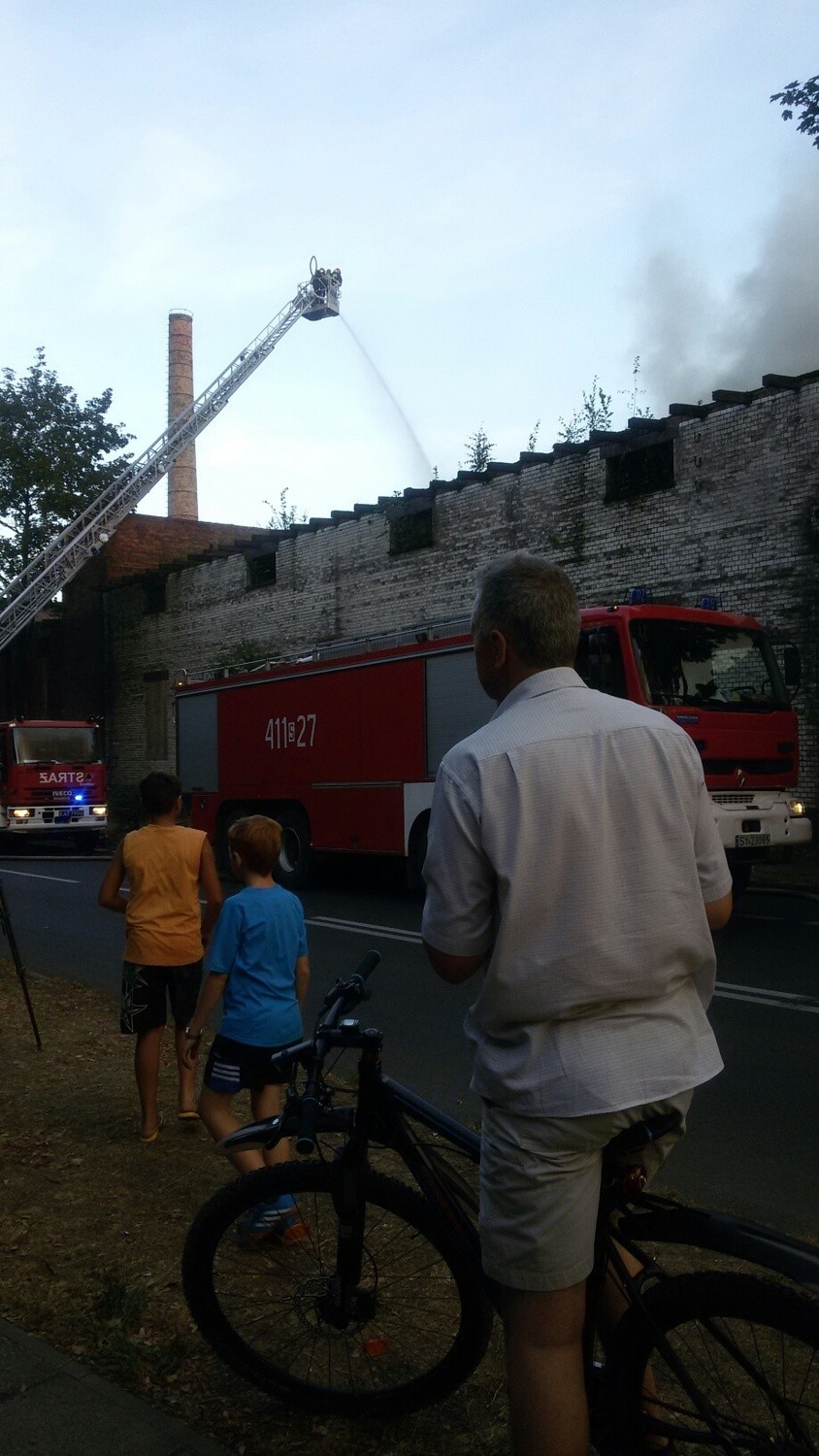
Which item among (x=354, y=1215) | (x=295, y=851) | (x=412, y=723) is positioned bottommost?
(x=295, y=851)

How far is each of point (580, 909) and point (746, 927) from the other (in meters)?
9.64

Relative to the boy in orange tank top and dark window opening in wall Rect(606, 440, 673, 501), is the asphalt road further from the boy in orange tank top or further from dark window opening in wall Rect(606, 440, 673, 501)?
dark window opening in wall Rect(606, 440, 673, 501)

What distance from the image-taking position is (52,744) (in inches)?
971

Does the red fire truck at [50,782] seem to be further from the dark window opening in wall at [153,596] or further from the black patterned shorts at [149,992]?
the black patterned shorts at [149,992]

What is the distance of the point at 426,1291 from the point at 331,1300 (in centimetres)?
28

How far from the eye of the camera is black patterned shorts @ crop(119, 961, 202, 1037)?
5223 millimetres

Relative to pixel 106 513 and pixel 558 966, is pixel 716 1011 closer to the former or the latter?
pixel 558 966

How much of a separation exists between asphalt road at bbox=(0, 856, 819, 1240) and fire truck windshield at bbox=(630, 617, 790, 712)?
2.13 metres

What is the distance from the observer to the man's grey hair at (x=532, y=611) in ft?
7.64

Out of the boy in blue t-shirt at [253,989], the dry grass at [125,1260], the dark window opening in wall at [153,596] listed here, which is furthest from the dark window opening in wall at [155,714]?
the boy in blue t-shirt at [253,989]

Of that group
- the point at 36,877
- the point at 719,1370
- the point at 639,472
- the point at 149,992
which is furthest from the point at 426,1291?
the point at 639,472

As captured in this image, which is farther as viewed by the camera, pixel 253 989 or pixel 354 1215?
pixel 253 989

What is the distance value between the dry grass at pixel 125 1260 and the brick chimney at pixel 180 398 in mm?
35556

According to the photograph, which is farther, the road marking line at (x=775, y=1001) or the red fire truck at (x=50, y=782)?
the red fire truck at (x=50, y=782)
